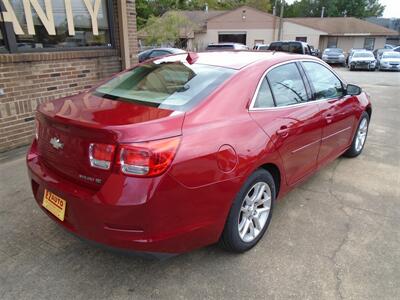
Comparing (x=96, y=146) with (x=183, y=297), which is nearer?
(x=96, y=146)

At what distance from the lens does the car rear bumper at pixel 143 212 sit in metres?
2.03

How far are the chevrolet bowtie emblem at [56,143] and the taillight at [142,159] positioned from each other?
56cm

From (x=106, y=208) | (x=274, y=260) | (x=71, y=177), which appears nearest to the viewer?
(x=106, y=208)

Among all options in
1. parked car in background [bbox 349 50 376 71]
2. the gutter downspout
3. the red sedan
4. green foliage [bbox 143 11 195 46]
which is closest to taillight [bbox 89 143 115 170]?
the red sedan

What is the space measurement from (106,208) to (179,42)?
38.7 metres

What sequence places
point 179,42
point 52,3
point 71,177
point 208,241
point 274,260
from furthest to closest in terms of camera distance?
point 179,42, point 52,3, point 274,260, point 208,241, point 71,177

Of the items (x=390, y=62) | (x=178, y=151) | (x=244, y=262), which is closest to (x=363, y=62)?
(x=390, y=62)

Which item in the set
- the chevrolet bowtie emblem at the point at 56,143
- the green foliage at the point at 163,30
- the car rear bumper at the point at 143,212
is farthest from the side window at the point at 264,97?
the green foliage at the point at 163,30

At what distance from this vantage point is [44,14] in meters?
5.26

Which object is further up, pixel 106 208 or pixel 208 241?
pixel 106 208

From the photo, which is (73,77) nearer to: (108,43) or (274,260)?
(108,43)

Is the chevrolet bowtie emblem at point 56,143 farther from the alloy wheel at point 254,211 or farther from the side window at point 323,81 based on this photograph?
the side window at point 323,81

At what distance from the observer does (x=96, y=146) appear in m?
2.11

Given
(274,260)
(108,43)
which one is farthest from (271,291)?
(108,43)
